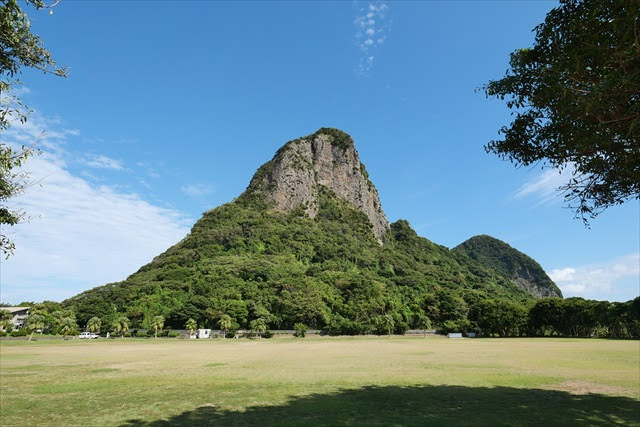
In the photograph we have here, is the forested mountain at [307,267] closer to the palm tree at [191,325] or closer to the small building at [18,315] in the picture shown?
the palm tree at [191,325]

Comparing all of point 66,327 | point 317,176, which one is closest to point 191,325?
point 66,327

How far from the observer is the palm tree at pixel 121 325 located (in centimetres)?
6944

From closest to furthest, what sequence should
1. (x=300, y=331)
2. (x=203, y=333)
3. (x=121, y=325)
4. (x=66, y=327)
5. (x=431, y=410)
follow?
1. (x=431, y=410)
2. (x=66, y=327)
3. (x=203, y=333)
4. (x=300, y=331)
5. (x=121, y=325)

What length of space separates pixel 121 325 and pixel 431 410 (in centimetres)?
7665

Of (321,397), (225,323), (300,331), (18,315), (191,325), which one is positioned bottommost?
(300,331)

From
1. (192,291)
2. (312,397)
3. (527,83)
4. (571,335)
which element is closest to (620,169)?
(527,83)

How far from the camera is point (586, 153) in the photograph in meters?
8.12

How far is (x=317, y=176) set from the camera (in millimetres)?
168000

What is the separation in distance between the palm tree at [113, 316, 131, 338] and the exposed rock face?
280 ft

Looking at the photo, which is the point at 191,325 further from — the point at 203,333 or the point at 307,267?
the point at 307,267

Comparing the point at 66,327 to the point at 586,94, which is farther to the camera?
the point at 66,327

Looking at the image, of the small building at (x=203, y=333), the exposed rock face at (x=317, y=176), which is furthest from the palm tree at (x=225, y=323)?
the exposed rock face at (x=317, y=176)

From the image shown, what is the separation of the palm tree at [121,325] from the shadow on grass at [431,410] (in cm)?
7111

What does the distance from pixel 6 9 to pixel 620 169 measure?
1229 cm
